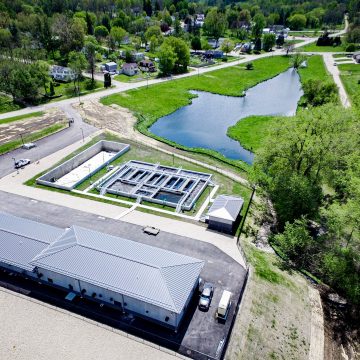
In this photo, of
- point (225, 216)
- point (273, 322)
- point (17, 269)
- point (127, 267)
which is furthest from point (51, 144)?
point (273, 322)

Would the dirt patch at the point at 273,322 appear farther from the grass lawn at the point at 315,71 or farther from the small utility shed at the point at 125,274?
the grass lawn at the point at 315,71

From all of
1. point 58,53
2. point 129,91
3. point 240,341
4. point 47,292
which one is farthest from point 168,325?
point 58,53

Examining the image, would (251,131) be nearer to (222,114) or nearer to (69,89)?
(222,114)

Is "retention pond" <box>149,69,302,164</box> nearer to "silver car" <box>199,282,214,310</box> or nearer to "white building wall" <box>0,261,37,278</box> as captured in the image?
"silver car" <box>199,282,214,310</box>

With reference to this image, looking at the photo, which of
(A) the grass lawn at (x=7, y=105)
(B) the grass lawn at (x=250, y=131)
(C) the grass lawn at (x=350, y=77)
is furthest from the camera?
(C) the grass lawn at (x=350, y=77)

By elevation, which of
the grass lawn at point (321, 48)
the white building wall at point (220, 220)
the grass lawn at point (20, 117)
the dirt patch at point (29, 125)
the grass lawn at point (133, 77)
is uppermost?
the grass lawn at point (321, 48)

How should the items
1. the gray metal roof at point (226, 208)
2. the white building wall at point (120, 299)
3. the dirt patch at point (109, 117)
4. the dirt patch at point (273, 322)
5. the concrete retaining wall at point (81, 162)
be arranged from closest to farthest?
the dirt patch at point (273, 322)
the white building wall at point (120, 299)
the gray metal roof at point (226, 208)
the concrete retaining wall at point (81, 162)
the dirt patch at point (109, 117)

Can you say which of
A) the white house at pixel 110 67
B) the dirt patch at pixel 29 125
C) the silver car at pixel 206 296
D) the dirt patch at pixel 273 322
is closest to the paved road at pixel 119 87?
the dirt patch at pixel 29 125
